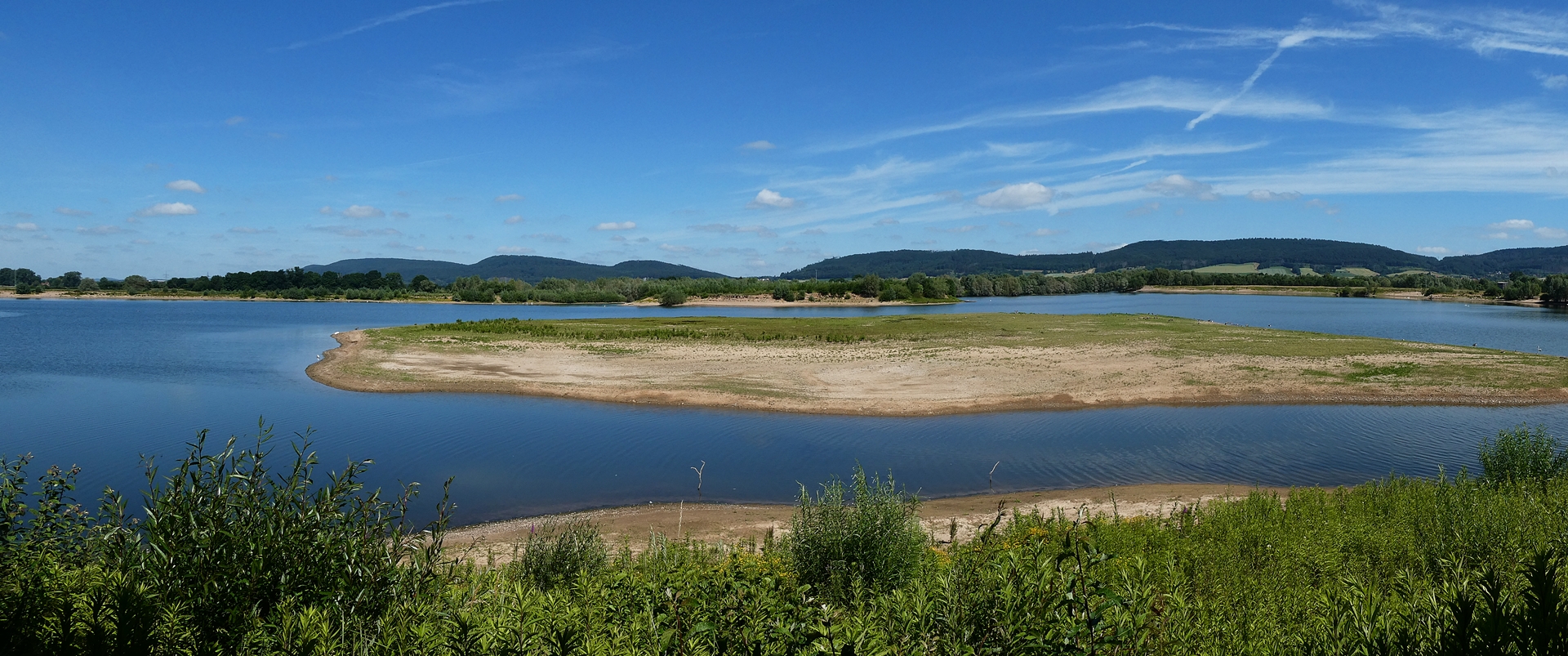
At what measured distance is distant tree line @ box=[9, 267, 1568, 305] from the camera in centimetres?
14200

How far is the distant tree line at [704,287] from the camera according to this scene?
14200 cm

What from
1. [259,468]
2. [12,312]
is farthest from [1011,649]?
[12,312]

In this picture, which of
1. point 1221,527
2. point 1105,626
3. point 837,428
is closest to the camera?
point 1105,626

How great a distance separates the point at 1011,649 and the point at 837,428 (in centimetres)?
2141

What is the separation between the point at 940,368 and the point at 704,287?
131013 millimetres

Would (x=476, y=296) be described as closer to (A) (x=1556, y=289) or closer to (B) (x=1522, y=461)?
(B) (x=1522, y=461)

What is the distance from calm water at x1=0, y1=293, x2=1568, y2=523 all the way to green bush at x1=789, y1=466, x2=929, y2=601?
28.0ft

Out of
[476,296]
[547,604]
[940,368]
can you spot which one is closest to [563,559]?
[547,604]

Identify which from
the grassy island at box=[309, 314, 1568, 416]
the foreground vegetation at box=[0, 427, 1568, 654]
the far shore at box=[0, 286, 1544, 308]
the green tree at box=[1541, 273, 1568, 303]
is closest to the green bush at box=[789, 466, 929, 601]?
the foreground vegetation at box=[0, 427, 1568, 654]

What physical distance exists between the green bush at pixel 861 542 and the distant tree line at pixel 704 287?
421 ft

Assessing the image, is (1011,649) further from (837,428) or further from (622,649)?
(837,428)

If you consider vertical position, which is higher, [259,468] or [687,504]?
[259,468]

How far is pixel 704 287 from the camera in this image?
165 meters

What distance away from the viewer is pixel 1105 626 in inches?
140
